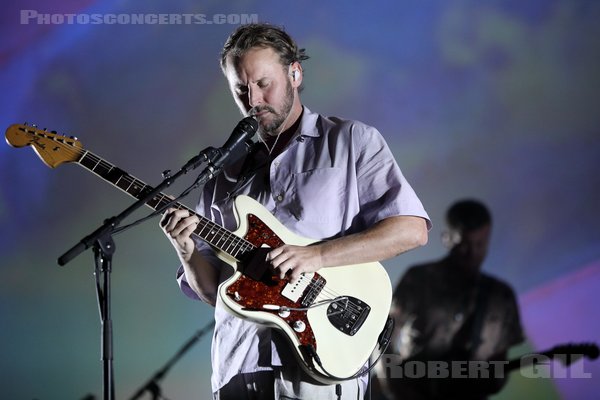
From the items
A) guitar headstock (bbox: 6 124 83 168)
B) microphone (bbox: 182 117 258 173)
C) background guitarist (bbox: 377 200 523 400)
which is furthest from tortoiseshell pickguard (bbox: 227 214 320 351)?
background guitarist (bbox: 377 200 523 400)

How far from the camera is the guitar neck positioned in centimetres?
184

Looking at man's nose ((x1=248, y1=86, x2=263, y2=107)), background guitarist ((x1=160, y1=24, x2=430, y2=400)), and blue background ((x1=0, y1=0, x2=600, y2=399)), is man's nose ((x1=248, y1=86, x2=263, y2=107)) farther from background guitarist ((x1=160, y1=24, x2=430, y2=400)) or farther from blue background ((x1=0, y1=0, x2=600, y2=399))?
blue background ((x1=0, y1=0, x2=600, y2=399))

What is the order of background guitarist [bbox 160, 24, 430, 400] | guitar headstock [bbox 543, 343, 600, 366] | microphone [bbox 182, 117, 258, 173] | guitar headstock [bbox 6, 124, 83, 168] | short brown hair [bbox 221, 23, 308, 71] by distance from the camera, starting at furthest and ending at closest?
guitar headstock [bbox 543, 343, 600, 366], short brown hair [bbox 221, 23, 308, 71], guitar headstock [bbox 6, 124, 83, 168], background guitarist [bbox 160, 24, 430, 400], microphone [bbox 182, 117, 258, 173]

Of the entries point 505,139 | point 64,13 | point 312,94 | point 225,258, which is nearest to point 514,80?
point 505,139

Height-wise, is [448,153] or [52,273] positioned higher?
Result: [448,153]

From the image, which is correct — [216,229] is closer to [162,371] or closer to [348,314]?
[348,314]

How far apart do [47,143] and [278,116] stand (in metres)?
0.68

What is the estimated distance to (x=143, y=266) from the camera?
2973 millimetres

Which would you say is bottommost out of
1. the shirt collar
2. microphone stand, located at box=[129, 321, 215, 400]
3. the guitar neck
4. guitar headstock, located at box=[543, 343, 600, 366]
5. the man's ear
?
microphone stand, located at box=[129, 321, 215, 400]

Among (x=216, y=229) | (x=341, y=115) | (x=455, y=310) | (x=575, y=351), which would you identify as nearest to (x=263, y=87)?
(x=216, y=229)

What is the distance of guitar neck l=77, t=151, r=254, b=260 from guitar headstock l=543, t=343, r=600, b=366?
5.45 feet

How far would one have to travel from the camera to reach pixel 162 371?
2902mm

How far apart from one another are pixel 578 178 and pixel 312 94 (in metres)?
1.22

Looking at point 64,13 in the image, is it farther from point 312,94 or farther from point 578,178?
point 578,178
